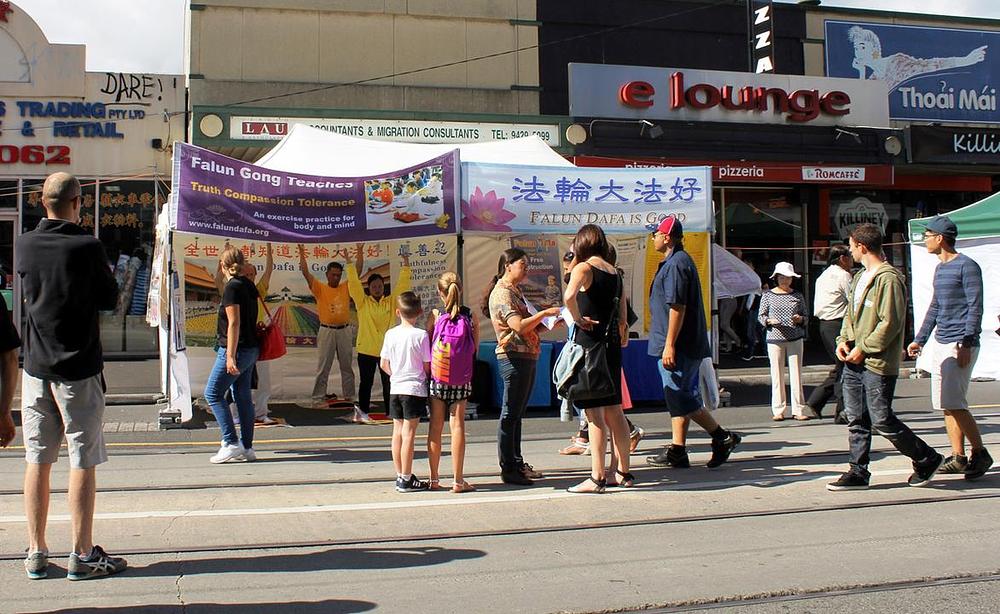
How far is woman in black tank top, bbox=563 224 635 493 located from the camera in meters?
6.87

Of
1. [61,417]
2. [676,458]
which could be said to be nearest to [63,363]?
[61,417]

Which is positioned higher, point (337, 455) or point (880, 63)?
point (880, 63)

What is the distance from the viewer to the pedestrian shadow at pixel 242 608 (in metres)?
4.55

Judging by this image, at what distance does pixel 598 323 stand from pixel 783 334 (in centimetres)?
477

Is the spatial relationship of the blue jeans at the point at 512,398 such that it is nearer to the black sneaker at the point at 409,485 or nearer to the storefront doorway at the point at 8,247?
the black sneaker at the point at 409,485

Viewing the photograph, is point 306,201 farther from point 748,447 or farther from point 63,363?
point 63,363

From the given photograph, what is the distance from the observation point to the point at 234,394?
863 cm

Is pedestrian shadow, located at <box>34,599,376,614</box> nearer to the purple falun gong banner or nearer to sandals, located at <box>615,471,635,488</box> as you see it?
sandals, located at <box>615,471,635,488</box>

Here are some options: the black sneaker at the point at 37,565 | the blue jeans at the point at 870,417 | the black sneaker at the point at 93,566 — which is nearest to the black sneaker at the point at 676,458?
the blue jeans at the point at 870,417

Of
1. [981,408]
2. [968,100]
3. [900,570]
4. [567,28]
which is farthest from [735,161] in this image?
[900,570]

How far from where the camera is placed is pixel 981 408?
11.7m

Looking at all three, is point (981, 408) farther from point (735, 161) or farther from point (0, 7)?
point (0, 7)

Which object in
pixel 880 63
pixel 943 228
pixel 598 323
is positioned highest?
pixel 880 63

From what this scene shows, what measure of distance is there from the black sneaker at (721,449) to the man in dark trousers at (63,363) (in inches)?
185
